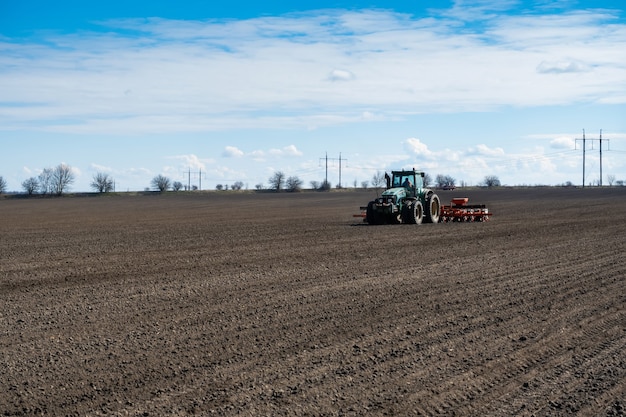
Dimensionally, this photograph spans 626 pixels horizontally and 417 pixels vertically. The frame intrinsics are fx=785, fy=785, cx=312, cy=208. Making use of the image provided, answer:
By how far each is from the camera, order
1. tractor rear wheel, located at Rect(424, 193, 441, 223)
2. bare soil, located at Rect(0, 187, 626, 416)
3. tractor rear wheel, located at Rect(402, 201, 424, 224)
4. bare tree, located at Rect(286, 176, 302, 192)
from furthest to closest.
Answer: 1. bare tree, located at Rect(286, 176, 302, 192)
2. tractor rear wheel, located at Rect(424, 193, 441, 223)
3. tractor rear wheel, located at Rect(402, 201, 424, 224)
4. bare soil, located at Rect(0, 187, 626, 416)

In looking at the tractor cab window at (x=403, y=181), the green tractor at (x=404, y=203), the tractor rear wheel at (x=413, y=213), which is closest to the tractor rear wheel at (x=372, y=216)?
the green tractor at (x=404, y=203)

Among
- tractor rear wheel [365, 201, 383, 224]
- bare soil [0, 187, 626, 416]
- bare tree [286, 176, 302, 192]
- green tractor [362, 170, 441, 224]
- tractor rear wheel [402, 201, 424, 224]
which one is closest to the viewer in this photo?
bare soil [0, 187, 626, 416]

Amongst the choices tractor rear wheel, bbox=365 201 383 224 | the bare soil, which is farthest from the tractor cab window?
the bare soil

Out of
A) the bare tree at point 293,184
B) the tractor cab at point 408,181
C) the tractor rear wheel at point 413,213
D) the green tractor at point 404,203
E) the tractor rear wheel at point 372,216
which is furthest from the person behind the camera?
the bare tree at point 293,184

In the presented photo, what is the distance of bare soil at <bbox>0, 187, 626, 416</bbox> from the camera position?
6570mm

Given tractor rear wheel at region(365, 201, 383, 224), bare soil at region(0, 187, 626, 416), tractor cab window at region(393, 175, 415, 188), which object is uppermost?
tractor cab window at region(393, 175, 415, 188)

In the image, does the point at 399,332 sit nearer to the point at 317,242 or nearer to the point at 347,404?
the point at 347,404

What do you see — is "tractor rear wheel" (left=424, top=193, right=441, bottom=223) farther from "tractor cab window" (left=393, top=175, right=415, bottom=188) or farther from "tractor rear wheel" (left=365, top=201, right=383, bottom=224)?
"tractor rear wheel" (left=365, top=201, right=383, bottom=224)

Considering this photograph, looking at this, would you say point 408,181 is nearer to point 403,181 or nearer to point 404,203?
point 403,181

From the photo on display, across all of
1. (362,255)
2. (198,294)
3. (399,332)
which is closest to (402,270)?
(362,255)

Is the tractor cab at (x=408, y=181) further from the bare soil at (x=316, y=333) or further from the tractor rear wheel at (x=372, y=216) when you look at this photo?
the bare soil at (x=316, y=333)

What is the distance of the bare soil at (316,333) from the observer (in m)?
6.57

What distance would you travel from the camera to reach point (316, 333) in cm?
897

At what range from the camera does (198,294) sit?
38.9 feet
